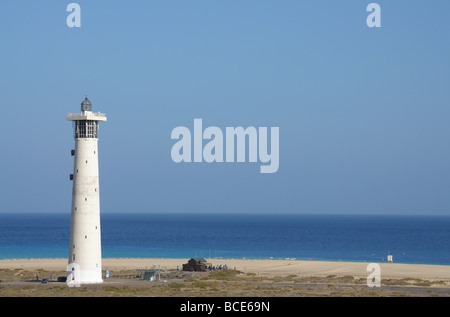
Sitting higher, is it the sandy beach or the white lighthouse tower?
the white lighthouse tower

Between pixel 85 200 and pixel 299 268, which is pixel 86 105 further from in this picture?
pixel 299 268

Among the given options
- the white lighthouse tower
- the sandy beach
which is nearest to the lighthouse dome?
the white lighthouse tower

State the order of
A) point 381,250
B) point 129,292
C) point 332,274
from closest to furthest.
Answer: point 129,292 → point 332,274 → point 381,250

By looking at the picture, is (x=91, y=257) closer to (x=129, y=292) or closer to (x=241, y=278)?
(x=129, y=292)

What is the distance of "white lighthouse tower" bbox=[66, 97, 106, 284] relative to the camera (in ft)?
199

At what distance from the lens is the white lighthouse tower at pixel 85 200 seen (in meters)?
60.7

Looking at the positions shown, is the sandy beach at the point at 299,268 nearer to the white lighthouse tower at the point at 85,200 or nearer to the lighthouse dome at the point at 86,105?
the white lighthouse tower at the point at 85,200

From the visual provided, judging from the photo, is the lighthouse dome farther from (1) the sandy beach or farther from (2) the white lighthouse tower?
(1) the sandy beach

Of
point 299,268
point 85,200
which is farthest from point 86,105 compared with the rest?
Result: point 299,268

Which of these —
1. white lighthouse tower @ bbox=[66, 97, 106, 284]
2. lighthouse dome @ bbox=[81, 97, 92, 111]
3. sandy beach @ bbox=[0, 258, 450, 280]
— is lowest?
sandy beach @ bbox=[0, 258, 450, 280]

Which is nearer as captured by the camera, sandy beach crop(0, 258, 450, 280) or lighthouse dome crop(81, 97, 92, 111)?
lighthouse dome crop(81, 97, 92, 111)
